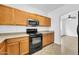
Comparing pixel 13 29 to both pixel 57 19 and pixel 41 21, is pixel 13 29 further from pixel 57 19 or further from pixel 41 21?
pixel 57 19

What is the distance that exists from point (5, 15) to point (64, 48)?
144 centimetres

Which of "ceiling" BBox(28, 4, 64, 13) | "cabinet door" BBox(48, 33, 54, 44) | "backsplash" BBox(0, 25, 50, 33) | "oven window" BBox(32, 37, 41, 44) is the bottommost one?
"oven window" BBox(32, 37, 41, 44)

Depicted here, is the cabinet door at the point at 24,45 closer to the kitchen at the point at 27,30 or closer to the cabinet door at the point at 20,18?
the kitchen at the point at 27,30

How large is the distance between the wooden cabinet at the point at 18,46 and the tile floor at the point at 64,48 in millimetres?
405

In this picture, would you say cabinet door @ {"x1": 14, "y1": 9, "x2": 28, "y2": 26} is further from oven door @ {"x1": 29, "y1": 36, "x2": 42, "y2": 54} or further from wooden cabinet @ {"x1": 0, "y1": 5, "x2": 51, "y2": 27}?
oven door @ {"x1": 29, "y1": 36, "x2": 42, "y2": 54}

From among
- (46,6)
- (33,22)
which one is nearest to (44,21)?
(33,22)

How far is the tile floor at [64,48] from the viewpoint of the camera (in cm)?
222

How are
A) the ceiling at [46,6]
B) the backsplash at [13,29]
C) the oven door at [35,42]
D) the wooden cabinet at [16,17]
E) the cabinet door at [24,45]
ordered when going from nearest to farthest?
the ceiling at [46,6], the backsplash at [13,29], the wooden cabinet at [16,17], the cabinet door at [24,45], the oven door at [35,42]

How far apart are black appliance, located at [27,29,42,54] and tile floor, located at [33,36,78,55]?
0.27m

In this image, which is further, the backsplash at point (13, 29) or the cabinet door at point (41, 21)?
the cabinet door at point (41, 21)

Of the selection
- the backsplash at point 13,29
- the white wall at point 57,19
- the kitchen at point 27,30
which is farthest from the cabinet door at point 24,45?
the white wall at point 57,19

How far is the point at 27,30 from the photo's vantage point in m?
2.62

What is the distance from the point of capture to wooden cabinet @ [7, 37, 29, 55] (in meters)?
2.36

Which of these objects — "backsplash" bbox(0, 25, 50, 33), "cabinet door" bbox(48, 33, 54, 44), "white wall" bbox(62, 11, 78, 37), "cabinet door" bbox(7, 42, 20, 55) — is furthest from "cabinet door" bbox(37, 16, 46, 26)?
"cabinet door" bbox(7, 42, 20, 55)
